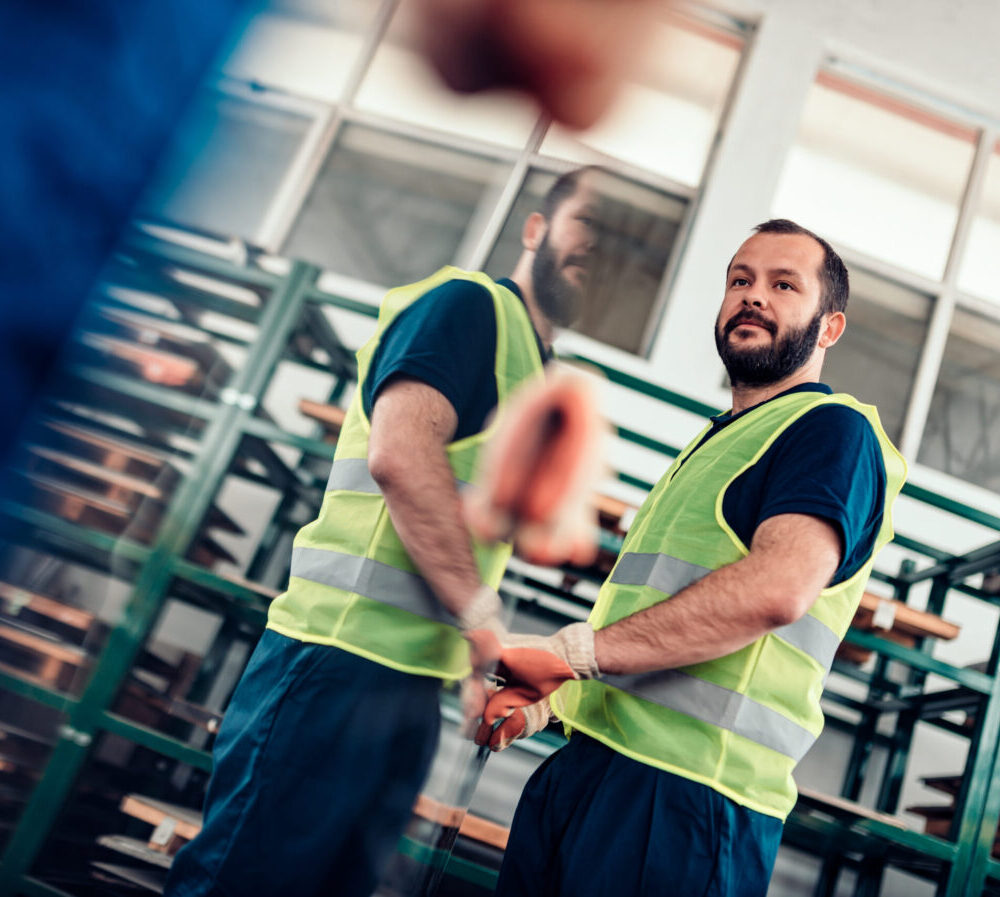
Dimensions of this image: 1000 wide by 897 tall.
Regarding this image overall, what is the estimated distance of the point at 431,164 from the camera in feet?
1.31

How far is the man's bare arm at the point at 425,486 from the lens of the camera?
1.08ft

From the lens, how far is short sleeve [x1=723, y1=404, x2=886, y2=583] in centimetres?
66

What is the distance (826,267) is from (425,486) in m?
0.43

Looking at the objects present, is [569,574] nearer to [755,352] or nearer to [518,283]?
[755,352]

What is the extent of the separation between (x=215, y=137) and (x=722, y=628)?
55cm

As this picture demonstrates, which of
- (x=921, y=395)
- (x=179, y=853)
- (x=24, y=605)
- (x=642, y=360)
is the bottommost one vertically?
(x=179, y=853)

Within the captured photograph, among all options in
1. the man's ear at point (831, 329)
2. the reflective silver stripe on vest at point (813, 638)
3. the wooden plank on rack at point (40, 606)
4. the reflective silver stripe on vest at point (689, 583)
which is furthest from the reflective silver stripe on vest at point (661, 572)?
the wooden plank on rack at point (40, 606)

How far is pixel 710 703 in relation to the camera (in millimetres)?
705

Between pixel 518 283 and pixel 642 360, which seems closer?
pixel 518 283

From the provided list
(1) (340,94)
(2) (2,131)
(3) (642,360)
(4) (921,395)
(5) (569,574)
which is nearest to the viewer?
(2) (2,131)

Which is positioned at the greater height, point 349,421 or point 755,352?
point 755,352

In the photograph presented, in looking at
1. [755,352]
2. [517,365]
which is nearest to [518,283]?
[517,365]

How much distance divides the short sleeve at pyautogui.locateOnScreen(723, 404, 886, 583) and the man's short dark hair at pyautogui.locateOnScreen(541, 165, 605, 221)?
422 millimetres

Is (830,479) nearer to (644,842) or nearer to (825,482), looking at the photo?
(825,482)
